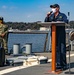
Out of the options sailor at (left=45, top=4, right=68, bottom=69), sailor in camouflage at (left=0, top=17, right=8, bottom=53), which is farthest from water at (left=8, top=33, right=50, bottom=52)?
sailor at (left=45, top=4, right=68, bottom=69)

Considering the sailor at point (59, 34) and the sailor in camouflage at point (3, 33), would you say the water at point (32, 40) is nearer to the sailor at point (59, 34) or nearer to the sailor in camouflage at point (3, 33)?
the sailor in camouflage at point (3, 33)

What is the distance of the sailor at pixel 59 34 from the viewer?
1034 cm

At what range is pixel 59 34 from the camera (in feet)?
35.1

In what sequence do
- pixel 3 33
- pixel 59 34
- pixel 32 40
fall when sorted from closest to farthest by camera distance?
1. pixel 59 34
2. pixel 3 33
3. pixel 32 40

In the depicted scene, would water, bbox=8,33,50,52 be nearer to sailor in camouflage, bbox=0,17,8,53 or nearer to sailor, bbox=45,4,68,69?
sailor in camouflage, bbox=0,17,8,53

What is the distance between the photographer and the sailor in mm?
10336

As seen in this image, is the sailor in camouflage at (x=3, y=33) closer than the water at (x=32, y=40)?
Yes

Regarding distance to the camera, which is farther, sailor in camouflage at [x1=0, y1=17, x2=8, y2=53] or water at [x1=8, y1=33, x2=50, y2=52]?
water at [x1=8, y1=33, x2=50, y2=52]

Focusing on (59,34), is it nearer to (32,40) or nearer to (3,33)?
(3,33)

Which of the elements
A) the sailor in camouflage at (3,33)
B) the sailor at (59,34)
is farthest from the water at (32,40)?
the sailor at (59,34)

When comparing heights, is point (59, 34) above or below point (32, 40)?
below

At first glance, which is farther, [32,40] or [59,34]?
[32,40]

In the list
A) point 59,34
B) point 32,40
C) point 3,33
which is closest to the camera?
point 59,34

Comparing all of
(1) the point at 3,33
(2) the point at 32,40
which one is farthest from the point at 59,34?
(2) the point at 32,40
